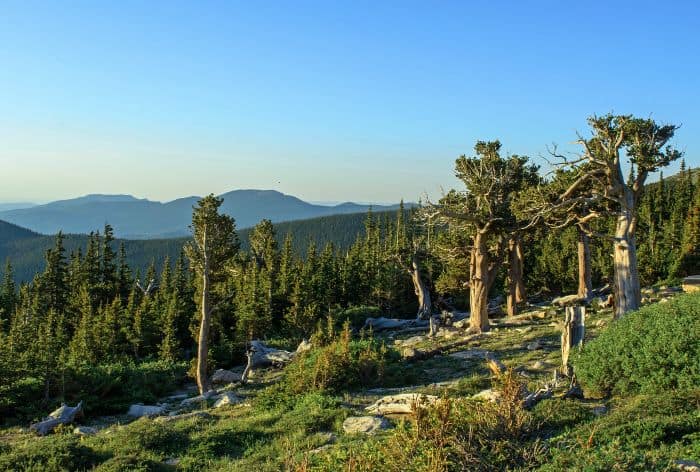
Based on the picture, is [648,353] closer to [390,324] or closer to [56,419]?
[56,419]

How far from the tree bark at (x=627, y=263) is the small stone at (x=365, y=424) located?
494 inches

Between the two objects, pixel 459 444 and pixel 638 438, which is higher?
pixel 459 444

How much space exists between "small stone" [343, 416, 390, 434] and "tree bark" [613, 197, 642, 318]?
12.6 metres

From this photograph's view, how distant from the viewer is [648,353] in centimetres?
1130

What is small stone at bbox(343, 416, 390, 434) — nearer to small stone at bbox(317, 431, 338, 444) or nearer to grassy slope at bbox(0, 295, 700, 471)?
grassy slope at bbox(0, 295, 700, 471)

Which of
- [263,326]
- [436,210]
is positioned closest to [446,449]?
[436,210]

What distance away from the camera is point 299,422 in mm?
12945

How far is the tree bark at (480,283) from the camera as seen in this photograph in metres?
27.8

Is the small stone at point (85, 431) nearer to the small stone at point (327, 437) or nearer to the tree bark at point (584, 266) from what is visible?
the small stone at point (327, 437)

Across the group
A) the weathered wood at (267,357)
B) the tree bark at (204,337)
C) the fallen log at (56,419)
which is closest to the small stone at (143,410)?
the fallen log at (56,419)

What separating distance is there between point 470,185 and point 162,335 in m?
28.8

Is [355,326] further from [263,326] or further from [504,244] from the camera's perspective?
[504,244]

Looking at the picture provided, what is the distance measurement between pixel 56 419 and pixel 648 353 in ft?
61.7

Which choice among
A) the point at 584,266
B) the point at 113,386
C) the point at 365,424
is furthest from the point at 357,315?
the point at 365,424
